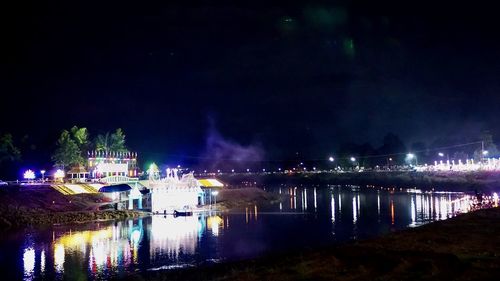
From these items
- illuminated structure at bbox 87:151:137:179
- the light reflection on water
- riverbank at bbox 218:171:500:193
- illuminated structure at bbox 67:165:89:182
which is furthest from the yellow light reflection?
riverbank at bbox 218:171:500:193

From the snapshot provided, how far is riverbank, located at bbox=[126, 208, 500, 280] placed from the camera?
2211 centimetres

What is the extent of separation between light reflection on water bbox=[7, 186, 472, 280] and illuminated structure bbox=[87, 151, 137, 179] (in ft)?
128

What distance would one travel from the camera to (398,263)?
24609mm

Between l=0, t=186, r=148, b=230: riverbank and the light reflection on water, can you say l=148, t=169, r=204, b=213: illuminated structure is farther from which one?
the light reflection on water

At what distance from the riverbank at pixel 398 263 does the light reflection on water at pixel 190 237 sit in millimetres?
5952

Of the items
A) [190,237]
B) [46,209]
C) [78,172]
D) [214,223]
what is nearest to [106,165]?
[78,172]

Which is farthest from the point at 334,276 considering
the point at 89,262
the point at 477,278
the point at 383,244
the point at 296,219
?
the point at 296,219

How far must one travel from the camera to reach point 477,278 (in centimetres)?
1970

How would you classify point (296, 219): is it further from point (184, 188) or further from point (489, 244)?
point (489, 244)

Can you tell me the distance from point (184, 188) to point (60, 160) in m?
34.9

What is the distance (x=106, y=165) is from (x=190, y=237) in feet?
207

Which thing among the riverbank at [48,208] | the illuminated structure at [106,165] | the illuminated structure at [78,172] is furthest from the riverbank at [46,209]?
the illuminated structure at [106,165]

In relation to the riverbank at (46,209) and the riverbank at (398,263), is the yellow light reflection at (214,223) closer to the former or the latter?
the riverbank at (46,209)

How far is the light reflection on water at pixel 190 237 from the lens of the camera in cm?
3891
